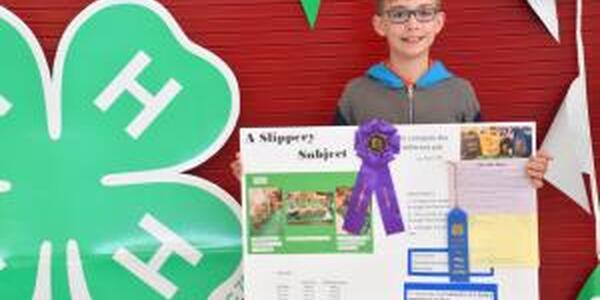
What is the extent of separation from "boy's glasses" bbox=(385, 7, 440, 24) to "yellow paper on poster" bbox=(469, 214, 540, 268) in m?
0.43

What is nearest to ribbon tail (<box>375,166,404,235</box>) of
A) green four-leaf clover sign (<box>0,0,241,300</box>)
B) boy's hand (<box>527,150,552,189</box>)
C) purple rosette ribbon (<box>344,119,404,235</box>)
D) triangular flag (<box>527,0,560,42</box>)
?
purple rosette ribbon (<box>344,119,404,235</box>)

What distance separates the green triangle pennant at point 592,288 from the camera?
186 centimetres

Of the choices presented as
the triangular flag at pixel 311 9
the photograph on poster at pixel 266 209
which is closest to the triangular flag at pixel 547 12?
the triangular flag at pixel 311 9

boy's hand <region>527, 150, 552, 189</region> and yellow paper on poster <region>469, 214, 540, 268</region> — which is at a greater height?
boy's hand <region>527, 150, 552, 189</region>

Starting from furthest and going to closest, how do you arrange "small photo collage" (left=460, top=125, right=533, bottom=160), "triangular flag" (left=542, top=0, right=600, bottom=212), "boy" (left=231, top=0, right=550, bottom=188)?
"triangular flag" (left=542, top=0, right=600, bottom=212) → "boy" (left=231, top=0, right=550, bottom=188) → "small photo collage" (left=460, top=125, right=533, bottom=160)

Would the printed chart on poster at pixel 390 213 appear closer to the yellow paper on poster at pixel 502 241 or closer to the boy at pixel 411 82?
the yellow paper on poster at pixel 502 241

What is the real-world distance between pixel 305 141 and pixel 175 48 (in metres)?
0.44

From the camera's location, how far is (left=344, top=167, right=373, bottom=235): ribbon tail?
5.32 feet

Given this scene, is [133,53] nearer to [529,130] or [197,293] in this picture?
[197,293]

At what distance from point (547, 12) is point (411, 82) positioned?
15.3 inches

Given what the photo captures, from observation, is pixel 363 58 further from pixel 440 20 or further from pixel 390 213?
pixel 390 213

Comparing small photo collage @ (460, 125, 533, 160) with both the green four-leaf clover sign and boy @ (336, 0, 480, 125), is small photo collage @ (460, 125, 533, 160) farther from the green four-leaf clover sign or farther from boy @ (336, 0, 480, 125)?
the green four-leaf clover sign

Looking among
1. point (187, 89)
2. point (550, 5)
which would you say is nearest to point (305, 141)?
point (187, 89)

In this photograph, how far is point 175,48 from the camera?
6.13ft
